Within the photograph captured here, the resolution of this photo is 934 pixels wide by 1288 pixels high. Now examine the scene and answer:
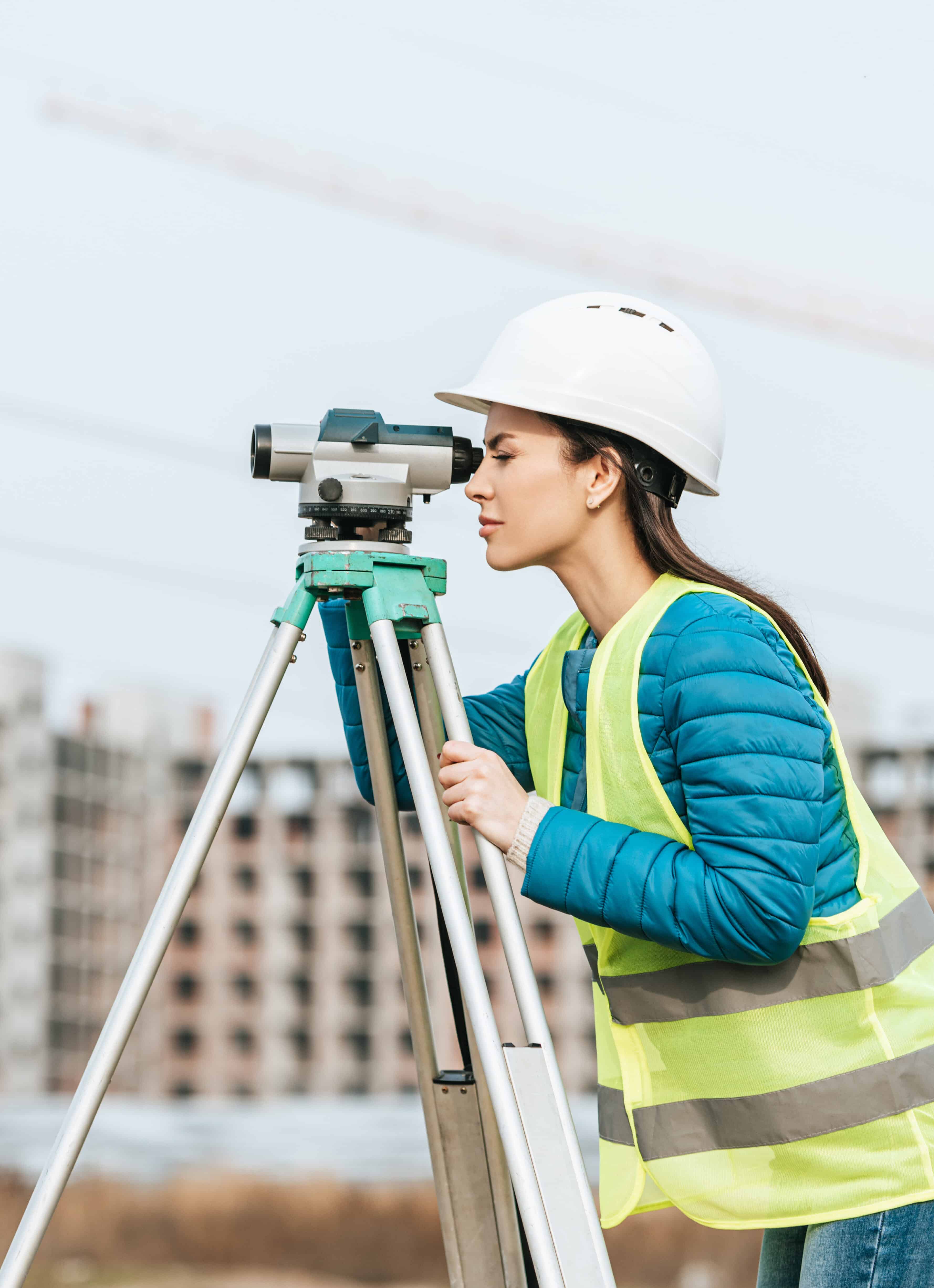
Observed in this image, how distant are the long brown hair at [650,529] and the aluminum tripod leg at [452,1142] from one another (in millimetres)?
392

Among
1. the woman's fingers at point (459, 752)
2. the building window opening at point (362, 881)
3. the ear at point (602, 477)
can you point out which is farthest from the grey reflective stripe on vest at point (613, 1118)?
the building window opening at point (362, 881)

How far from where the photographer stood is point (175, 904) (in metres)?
1.68

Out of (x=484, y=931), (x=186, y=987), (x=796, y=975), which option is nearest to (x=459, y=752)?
(x=796, y=975)

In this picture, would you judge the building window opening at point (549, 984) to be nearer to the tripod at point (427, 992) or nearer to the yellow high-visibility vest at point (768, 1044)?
the tripod at point (427, 992)

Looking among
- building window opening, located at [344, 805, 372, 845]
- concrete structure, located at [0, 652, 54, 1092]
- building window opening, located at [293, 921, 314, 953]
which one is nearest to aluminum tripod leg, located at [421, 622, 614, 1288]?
building window opening, located at [344, 805, 372, 845]

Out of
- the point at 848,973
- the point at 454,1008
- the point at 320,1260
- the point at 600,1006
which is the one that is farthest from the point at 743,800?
the point at 320,1260

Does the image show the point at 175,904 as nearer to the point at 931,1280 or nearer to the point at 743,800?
the point at 743,800

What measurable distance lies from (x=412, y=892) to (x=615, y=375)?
77 cm

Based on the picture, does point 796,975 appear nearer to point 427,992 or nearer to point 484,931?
point 427,992

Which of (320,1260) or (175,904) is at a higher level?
(320,1260)

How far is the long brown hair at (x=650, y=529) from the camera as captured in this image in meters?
1.79

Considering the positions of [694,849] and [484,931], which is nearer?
[694,849]

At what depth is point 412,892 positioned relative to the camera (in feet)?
6.56

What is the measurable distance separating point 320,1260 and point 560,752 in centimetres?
2270
